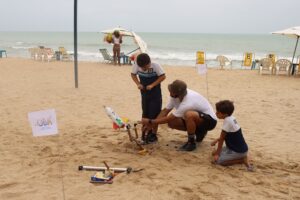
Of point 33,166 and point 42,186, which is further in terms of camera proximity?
point 33,166

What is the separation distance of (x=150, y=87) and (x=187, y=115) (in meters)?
0.63

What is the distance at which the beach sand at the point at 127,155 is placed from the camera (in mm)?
3314

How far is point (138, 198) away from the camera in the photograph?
3162 mm

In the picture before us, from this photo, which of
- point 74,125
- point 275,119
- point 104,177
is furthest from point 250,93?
point 104,177

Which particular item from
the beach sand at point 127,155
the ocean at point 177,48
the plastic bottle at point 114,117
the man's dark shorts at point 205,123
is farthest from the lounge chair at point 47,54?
the man's dark shorts at point 205,123

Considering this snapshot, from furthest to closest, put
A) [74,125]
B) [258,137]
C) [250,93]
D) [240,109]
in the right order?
[250,93]
[240,109]
[74,125]
[258,137]

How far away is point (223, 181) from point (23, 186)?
6.57 ft

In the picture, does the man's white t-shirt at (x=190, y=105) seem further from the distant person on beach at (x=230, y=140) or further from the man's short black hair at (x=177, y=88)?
the distant person on beach at (x=230, y=140)

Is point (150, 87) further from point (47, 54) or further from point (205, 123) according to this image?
point (47, 54)

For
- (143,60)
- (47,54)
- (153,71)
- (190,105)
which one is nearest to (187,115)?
(190,105)

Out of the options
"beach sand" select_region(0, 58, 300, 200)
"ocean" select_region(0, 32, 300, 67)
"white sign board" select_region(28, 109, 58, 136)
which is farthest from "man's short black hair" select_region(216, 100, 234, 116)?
"ocean" select_region(0, 32, 300, 67)

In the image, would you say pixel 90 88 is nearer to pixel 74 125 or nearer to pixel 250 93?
pixel 74 125

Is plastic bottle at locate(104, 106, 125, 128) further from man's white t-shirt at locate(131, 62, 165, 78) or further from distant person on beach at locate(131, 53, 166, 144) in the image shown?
man's white t-shirt at locate(131, 62, 165, 78)

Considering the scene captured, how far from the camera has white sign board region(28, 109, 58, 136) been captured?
337 cm
